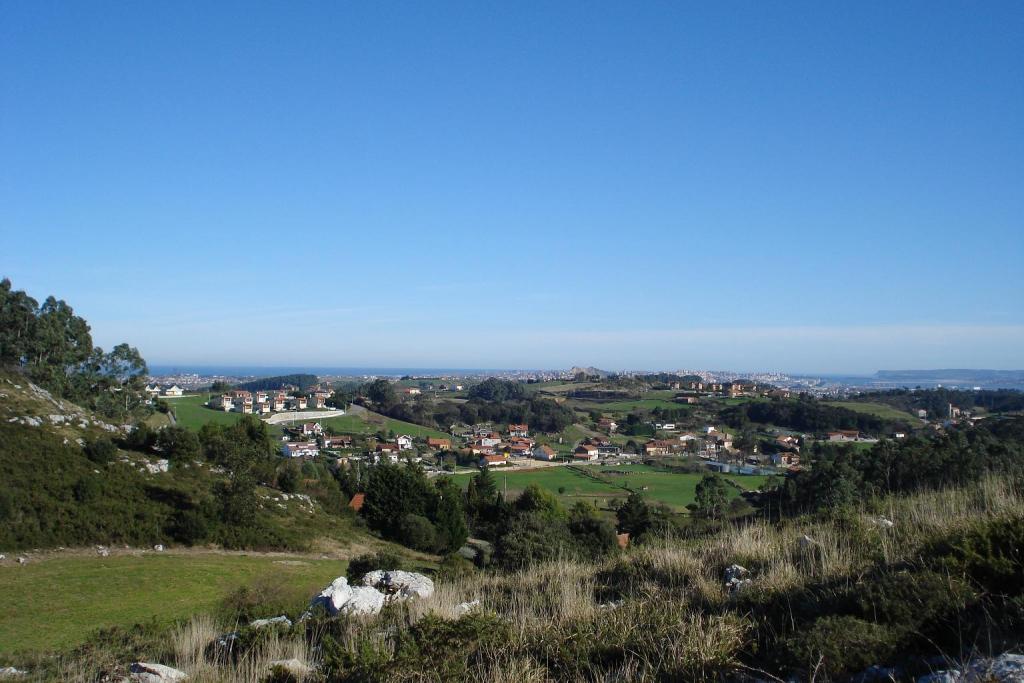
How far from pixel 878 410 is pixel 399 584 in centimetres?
7197

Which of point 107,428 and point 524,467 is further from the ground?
point 107,428

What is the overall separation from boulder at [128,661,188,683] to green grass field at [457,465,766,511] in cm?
3751

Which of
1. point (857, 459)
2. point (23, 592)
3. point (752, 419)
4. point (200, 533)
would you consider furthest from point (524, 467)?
point (23, 592)

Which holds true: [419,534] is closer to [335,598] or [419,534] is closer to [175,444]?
[175,444]

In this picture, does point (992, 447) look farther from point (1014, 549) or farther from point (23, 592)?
point (23, 592)

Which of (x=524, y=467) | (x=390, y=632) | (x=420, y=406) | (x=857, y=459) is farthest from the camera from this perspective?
(x=420, y=406)

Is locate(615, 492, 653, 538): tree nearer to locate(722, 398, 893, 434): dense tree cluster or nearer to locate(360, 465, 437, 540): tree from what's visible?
locate(360, 465, 437, 540): tree

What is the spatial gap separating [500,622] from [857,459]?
2839 centimetres

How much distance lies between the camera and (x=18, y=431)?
24.5 meters

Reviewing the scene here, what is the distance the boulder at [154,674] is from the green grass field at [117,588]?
249 inches

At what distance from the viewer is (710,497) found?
36.8 metres

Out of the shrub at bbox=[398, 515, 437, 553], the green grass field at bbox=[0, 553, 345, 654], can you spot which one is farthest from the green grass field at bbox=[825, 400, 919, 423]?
the green grass field at bbox=[0, 553, 345, 654]

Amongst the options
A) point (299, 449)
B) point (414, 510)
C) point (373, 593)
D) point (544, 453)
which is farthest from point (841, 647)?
point (544, 453)

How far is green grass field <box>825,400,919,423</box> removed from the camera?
203 feet
